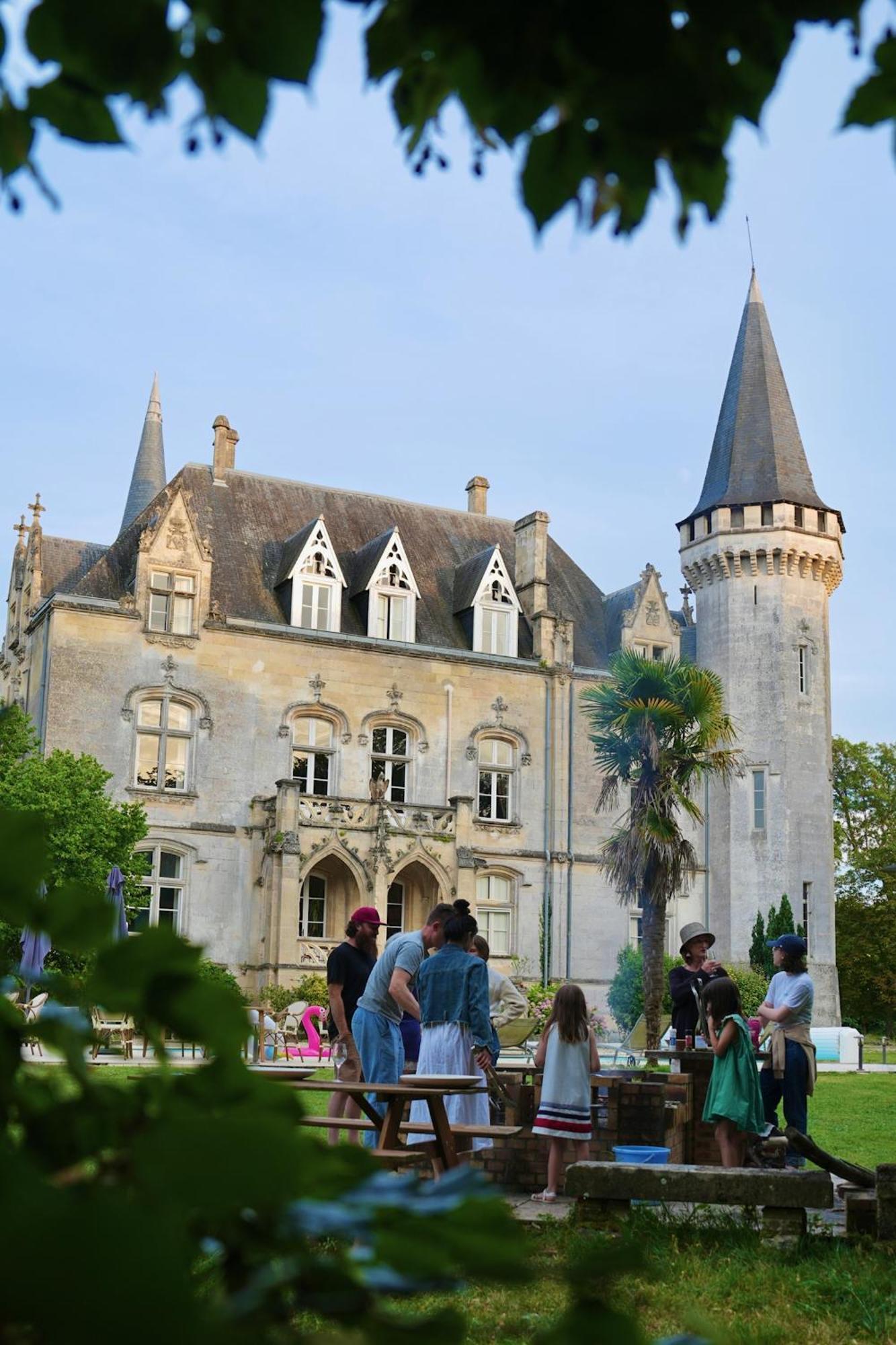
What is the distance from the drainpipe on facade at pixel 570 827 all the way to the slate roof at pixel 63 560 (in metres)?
11.8

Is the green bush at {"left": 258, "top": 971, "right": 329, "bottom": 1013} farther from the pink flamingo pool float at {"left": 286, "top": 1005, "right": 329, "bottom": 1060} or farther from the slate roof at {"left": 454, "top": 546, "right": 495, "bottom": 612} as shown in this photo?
the slate roof at {"left": 454, "top": 546, "right": 495, "bottom": 612}

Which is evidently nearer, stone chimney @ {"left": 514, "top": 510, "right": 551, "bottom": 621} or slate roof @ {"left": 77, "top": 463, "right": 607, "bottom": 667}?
slate roof @ {"left": 77, "top": 463, "right": 607, "bottom": 667}

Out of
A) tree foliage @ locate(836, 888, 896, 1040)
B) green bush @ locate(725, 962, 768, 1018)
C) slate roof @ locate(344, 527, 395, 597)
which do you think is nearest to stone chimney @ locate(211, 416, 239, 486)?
slate roof @ locate(344, 527, 395, 597)

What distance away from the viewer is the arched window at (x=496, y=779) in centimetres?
3578

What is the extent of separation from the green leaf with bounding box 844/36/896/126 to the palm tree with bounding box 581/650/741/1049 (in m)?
24.3

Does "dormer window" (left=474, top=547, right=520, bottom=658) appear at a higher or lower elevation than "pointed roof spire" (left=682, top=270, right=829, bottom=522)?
lower

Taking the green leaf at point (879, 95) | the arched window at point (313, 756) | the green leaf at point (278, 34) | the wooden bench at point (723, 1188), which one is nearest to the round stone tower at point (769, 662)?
the arched window at point (313, 756)

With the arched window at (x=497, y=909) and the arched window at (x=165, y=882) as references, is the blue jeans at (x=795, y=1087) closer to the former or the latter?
the arched window at (x=165, y=882)

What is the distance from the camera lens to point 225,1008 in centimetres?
129

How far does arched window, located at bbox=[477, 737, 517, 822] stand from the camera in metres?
35.8

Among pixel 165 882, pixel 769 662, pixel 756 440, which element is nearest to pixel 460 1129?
pixel 165 882

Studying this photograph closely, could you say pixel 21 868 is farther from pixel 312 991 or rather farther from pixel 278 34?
pixel 312 991

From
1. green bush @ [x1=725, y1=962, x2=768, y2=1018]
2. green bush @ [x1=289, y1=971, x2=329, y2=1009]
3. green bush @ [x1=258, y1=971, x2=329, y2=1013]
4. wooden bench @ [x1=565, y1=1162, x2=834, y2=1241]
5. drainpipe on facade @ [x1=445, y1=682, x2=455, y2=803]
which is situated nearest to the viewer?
wooden bench @ [x1=565, y1=1162, x2=834, y2=1241]

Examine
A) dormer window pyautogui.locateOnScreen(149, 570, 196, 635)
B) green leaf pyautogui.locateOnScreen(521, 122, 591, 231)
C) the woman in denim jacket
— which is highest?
dormer window pyautogui.locateOnScreen(149, 570, 196, 635)
